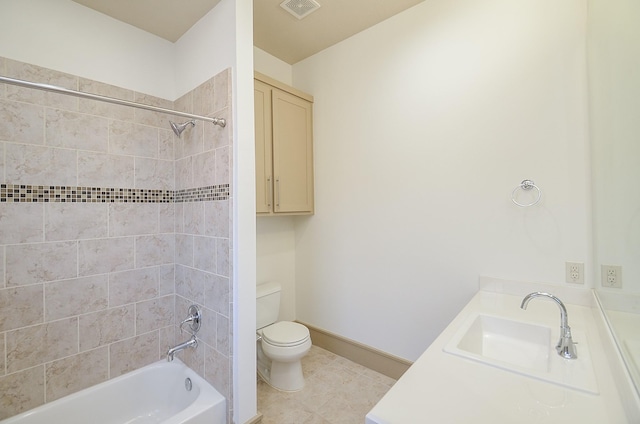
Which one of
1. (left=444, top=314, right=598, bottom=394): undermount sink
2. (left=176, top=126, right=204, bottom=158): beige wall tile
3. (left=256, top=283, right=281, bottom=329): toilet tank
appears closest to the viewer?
(left=444, top=314, right=598, bottom=394): undermount sink

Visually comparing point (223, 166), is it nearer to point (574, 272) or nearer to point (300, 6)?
point (300, 6)

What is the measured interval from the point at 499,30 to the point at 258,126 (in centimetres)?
168

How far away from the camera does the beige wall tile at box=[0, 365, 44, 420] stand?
1.45m

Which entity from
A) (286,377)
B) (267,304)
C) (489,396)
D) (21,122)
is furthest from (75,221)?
(489,396)

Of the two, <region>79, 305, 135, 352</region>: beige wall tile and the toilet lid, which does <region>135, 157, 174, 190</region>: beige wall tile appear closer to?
<region>79, 305, 135, 352</region>: beige wall tile

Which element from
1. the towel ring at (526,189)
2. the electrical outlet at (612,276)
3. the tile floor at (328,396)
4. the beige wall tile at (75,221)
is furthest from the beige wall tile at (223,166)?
the electrical outlet at (612,276)

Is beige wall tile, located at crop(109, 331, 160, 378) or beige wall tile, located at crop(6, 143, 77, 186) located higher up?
beige wall tile, located at crop(6, 143, 77, 186)

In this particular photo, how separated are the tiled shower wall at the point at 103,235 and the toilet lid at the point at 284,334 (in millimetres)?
441

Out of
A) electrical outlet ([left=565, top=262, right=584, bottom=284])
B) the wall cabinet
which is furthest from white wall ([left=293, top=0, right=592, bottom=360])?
the wall cabinet

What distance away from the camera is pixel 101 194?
5.84 feet

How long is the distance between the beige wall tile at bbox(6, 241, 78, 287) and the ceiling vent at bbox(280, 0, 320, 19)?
6.79 ft

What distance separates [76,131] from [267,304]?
5.74 ft

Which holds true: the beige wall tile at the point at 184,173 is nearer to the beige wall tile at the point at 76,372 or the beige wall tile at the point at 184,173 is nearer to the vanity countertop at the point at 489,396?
the beige wall tile at the point at 76,372

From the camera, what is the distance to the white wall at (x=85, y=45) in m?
1.53
